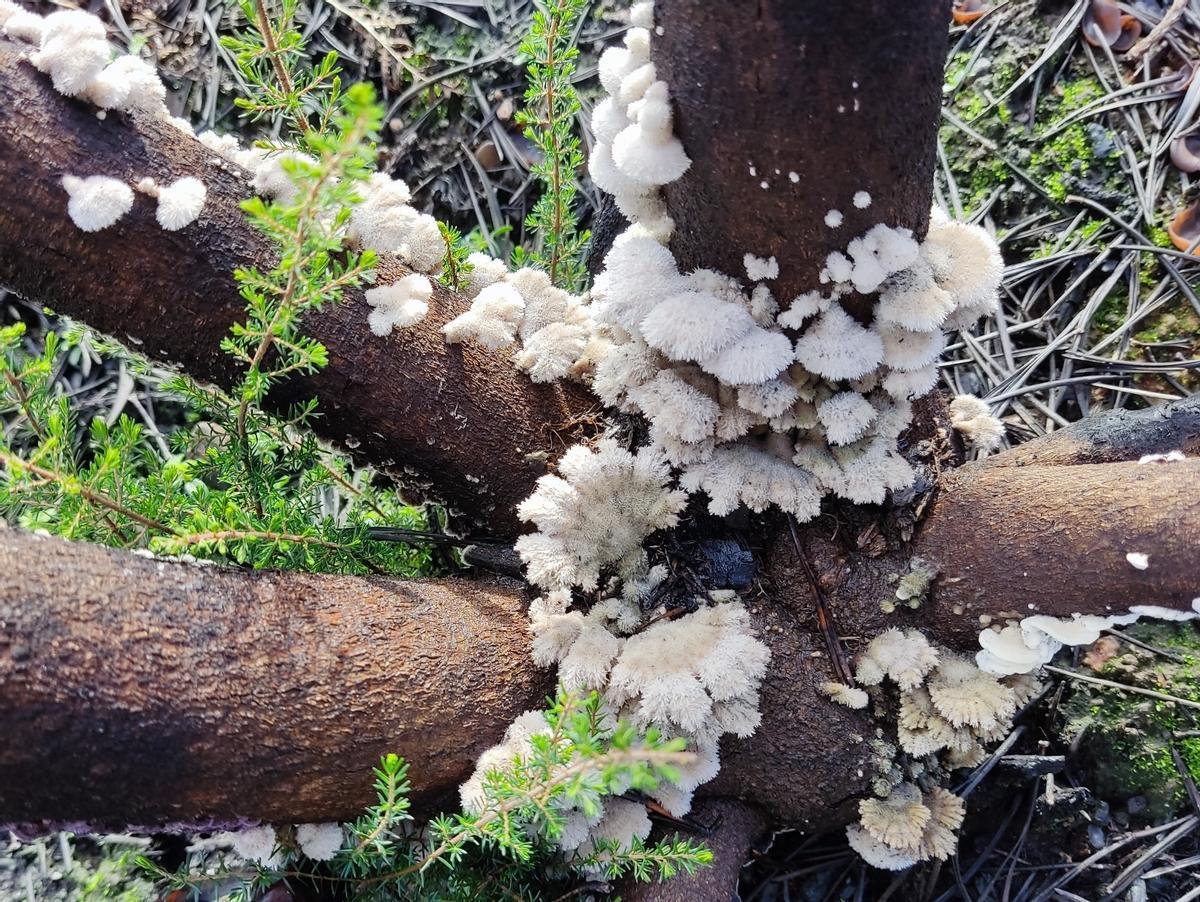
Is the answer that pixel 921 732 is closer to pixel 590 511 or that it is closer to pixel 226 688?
pixel 590 511

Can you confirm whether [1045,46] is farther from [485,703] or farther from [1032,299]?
[485,703]

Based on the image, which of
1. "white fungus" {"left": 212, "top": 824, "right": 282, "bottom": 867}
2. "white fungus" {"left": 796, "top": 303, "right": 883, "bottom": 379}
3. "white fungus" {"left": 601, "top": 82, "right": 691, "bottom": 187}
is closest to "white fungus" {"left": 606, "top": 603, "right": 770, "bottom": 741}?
"white fungus" {"left": 796, "top": 303, "right": 883, "bottom": 379}

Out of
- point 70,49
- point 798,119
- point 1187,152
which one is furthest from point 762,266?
point 1187,152

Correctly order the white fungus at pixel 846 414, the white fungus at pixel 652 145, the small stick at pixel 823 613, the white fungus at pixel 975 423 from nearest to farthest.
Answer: the white fungus at pixel 652 145, the white fungus at pixel 846 414, the small stick at pixel 823 613, the white fungus at pixel 975 423

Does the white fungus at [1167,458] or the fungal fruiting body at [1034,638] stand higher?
the white fungus at [1167,458]

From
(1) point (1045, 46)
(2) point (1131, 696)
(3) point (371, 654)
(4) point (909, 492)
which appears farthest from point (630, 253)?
(1) point (1045, 46)

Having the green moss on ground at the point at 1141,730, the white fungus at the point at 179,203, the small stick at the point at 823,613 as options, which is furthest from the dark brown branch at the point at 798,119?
the green moss on ground at the point at 1141,730

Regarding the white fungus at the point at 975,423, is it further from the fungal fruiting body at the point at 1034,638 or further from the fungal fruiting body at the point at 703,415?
the fungal fruiting body at the point at 1034,638
